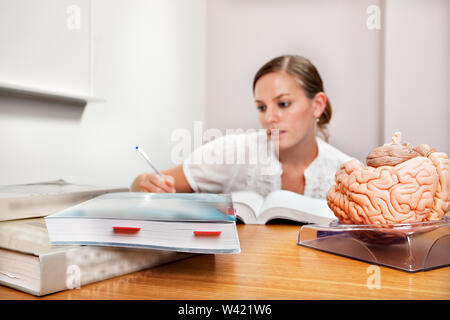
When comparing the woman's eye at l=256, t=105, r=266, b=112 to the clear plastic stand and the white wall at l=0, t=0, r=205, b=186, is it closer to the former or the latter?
the white wall at l=0, t=0, r=205, b=186

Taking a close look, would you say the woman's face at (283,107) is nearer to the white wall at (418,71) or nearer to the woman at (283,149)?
the woman at (283,149)

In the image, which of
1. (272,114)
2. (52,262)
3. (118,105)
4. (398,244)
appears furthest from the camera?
(272,114)

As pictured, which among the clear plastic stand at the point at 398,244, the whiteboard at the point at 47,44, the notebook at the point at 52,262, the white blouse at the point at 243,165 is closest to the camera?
the notebook at the point at 52,262

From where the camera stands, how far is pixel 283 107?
1245mm

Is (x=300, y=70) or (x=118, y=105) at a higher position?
(x=300, y=70)

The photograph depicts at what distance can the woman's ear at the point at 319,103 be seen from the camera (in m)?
1.31

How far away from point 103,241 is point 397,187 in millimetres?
353

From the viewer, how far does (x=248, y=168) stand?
129cm

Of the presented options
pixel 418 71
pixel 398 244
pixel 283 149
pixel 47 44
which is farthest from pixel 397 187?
pixel 418 71

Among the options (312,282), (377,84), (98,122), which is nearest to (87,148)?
(98,122)

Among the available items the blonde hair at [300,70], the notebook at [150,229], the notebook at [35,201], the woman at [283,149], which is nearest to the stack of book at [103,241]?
the notebook at [150,229]

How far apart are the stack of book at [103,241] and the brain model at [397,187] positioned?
184mm

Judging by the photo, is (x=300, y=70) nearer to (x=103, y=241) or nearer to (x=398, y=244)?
(x=398, y=244)

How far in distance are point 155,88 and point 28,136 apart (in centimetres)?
56
